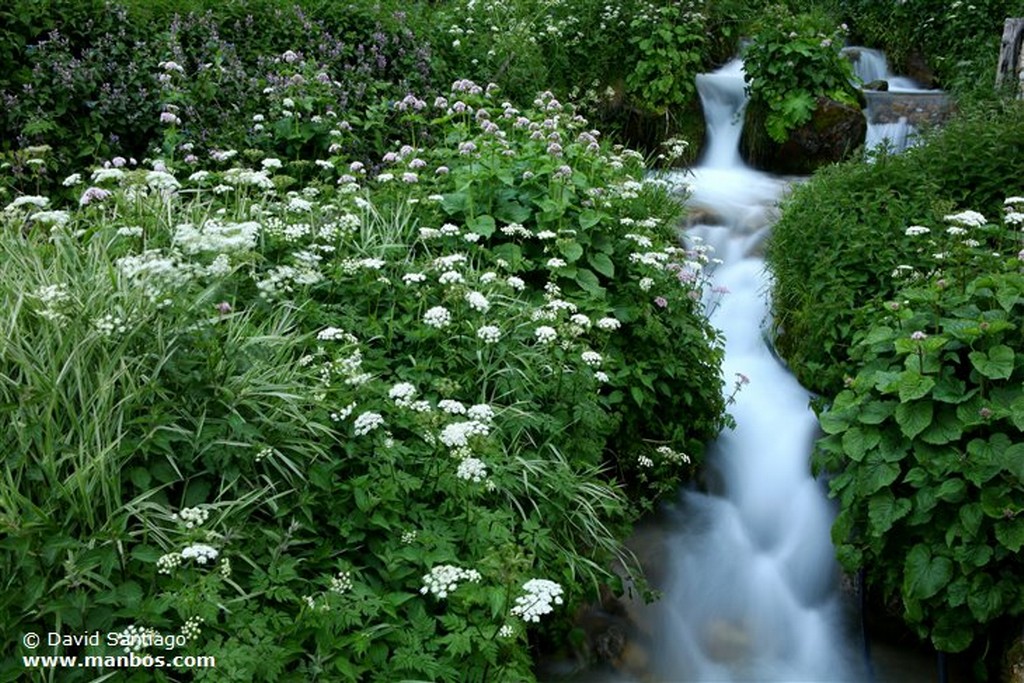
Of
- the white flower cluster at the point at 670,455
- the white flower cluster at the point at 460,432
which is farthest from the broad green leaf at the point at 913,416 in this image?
the white flower cluster at the point at 460,432

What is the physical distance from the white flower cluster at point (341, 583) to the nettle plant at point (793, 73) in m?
7.34

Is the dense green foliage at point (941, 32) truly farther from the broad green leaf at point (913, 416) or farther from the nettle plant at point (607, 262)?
the broad green leaf at point (913, 416)

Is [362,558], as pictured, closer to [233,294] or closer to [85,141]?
[233,294]

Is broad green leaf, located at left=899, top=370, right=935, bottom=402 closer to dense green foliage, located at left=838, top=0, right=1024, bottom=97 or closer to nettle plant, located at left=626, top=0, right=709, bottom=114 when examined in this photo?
nettle plant, located at left=626, top=0, right=709, bottom=114

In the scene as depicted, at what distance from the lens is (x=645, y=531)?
4.77 m

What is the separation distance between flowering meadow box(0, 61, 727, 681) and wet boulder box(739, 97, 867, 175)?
468 centimetres

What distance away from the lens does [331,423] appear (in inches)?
132

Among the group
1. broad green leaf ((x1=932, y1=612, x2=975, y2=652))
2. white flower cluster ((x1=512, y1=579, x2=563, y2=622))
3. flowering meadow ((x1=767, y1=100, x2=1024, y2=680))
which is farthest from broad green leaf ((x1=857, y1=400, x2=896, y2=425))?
white flower cluster ((x1=512, y1=579, x2=563, y2=622))

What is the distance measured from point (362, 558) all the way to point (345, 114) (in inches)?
151

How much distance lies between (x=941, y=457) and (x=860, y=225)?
2.33m

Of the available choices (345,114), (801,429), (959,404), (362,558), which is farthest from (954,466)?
(345,114)

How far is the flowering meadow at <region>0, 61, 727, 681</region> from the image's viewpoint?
2758 millimetres

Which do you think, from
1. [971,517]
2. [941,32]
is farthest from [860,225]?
[941,32]

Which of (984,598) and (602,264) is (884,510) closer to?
(984,598)
